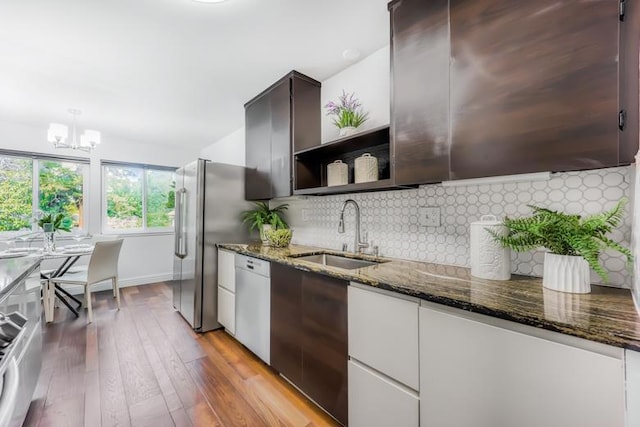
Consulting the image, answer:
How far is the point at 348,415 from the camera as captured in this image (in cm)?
138

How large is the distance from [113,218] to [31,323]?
10.7ft

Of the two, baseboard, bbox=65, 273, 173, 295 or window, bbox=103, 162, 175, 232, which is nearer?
baseboard, bbox=65, 273, 173, 295

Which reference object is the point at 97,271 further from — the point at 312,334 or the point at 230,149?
the point at 312,334

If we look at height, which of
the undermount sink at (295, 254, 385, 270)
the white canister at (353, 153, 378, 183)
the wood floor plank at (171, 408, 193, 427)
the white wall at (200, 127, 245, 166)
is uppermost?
the white wall at (200, 127, 245, 166)

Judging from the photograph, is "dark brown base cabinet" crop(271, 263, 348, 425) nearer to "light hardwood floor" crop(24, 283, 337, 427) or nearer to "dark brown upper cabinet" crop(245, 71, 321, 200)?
"light hardwood floor" crop(24, 283, 337, 427)

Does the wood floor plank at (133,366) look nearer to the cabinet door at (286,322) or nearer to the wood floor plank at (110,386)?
the wood floor plank at (110,386)

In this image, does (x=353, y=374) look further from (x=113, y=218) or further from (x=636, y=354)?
(x=113, y=218)

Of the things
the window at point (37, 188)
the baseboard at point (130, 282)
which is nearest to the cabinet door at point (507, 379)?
the baseboard at point (130, 282)

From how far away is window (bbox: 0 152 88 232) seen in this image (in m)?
3.54

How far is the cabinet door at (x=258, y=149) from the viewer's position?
2654 millimetres

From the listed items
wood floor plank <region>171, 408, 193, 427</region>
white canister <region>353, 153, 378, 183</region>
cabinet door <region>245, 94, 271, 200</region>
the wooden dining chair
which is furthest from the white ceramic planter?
the wooden dining chair

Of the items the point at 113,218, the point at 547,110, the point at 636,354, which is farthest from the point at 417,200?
the point at 113,218

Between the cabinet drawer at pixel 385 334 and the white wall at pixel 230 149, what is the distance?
3042mm

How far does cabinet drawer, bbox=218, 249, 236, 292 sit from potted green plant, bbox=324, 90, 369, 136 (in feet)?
4.86
